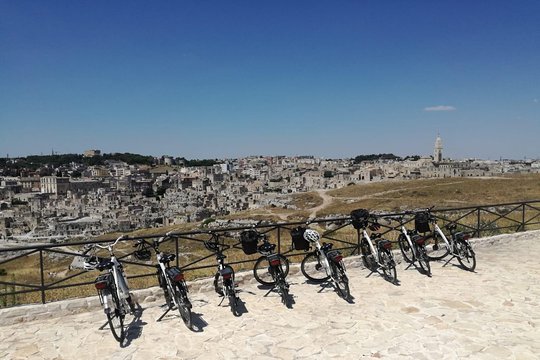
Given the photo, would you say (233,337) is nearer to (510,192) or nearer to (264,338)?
(264,338)

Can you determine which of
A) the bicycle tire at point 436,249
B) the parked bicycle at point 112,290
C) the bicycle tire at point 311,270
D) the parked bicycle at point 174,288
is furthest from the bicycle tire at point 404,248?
the parked bicycle at point 112,290

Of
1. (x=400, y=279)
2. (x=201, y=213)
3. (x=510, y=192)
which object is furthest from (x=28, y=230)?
(x=400, y=279)

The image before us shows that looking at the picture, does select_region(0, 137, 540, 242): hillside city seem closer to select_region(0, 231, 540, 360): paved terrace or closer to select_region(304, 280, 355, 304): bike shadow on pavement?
select_region(304, 280, 355, 304): bike shadow on pavement

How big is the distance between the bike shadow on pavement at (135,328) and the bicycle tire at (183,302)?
723mm

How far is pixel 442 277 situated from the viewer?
880 centimetres

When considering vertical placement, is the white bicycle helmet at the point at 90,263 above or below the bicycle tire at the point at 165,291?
above

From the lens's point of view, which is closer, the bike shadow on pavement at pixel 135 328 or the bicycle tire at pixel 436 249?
Answer: the bike shadow on pavement at pixel 135 328

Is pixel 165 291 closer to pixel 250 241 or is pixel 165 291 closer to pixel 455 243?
pixel 250 241

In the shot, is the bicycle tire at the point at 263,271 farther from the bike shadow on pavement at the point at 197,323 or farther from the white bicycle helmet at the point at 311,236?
the bike shadow on pavement at the point at 197,323

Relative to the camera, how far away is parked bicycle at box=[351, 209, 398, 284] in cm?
851

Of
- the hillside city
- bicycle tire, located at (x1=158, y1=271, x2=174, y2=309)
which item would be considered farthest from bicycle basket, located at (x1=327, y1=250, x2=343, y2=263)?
the hillside city

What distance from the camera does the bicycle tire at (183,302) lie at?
6.25m

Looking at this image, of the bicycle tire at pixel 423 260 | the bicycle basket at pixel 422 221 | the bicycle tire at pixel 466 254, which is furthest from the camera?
the bicycle basket at pixel 422 221

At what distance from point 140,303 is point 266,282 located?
8.64 feet
